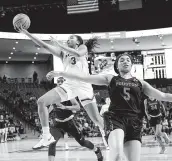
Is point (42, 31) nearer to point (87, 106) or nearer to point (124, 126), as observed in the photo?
point (87, 106)

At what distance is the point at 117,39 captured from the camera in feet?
105

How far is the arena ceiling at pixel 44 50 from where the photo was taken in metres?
32.1

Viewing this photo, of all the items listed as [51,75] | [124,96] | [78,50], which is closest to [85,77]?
[51,75]

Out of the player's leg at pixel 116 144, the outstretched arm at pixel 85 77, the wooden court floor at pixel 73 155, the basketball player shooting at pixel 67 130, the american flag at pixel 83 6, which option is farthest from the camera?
the american flag at pixel 83 6

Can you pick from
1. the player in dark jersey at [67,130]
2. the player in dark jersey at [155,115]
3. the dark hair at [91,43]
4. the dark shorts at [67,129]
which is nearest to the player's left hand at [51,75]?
the player in dark jersey at [67,130]

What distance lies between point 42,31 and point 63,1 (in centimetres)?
642

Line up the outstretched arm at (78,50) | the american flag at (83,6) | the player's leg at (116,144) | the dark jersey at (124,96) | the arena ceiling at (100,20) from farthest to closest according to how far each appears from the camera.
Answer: the arena ceiling at (100,20), the american flag at (83,6), the outstretched arm at (78,50), the dark jersey at (124,96), the player's leg at (116,144)

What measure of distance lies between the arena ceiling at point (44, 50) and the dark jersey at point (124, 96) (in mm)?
26386

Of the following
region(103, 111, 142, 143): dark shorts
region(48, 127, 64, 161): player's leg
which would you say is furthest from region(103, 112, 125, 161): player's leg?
region(48, 127, 64, 161): player's leg

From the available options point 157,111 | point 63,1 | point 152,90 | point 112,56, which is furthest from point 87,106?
point 112,56

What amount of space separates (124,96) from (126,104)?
0.10 metres

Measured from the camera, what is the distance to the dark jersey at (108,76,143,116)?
4.58 meters

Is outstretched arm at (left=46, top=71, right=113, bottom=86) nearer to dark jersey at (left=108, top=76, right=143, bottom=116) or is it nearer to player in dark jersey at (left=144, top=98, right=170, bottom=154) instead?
dark jersey at (left=108, top=76, right=143, bottom=116)

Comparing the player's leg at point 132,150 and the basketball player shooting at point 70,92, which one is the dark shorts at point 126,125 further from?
the basketball player shooting at point 70,92
